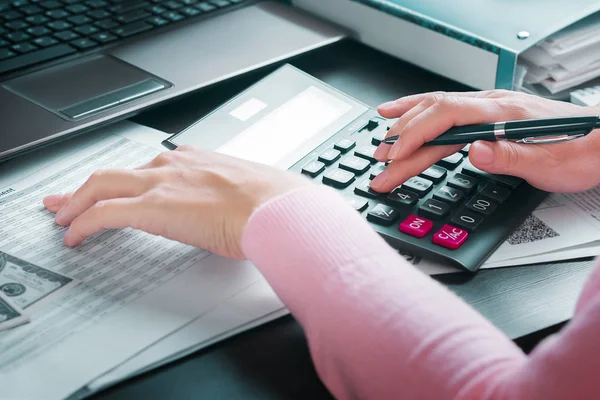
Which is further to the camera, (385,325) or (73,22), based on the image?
(73,22)

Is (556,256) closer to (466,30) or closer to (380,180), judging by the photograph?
(380,180)

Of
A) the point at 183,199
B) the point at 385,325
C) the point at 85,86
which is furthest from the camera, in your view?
the point at 85,86

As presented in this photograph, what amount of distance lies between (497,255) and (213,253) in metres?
0.21

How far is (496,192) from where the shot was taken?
0.62 m

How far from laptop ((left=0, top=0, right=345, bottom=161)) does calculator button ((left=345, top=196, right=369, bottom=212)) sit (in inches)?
9.8

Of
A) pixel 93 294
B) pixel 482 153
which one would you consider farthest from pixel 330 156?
pixel 93 294

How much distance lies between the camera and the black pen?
0.61m

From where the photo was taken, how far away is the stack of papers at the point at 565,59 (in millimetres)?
774

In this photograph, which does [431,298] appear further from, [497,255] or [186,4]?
[186,4]

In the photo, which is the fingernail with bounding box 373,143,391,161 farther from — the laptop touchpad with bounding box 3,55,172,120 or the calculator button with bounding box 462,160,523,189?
the laptop touchpad with bounding box 3,55,172,120

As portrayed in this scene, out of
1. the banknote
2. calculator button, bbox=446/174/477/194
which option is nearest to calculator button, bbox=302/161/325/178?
calculator button, bbox=446/174/477/194

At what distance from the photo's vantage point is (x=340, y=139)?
27.3 inches

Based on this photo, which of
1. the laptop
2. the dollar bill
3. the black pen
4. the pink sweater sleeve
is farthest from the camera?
the laptop

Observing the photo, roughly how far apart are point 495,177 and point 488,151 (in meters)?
0.04
